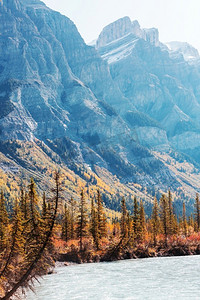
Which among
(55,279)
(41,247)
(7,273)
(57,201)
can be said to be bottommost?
(55,279)

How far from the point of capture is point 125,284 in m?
56.1

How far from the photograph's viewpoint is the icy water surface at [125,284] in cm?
4788

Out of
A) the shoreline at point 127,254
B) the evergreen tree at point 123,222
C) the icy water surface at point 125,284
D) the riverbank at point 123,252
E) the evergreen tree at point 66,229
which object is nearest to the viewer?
the icy water surface at point 125,284

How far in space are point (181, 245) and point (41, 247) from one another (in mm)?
74667

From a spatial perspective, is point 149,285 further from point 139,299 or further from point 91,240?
point 91,240

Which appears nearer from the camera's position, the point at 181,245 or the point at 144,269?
the point at 144,269

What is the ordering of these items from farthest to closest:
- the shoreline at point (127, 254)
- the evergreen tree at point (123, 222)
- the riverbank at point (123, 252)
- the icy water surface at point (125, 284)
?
the evergreen tree at point (123, 222), the riverbank at point (123, 252), the shoreline at point (127, 254), the icy water surface at point (125, 284)

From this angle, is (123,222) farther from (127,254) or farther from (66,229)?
(66,229)

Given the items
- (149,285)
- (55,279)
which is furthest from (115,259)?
(149,285)

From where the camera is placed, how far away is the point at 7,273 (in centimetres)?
4044

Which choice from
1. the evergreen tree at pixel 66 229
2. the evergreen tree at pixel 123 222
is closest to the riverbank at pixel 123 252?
the evergreen tree at pixel 123 222

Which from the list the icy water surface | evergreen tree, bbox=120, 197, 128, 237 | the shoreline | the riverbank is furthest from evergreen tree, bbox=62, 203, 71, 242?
the icy water surface

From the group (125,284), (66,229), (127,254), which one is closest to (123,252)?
(127,254)

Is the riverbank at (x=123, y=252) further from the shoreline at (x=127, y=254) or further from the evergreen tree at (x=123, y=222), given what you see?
the evergreen tree at (x=123, y=222)
